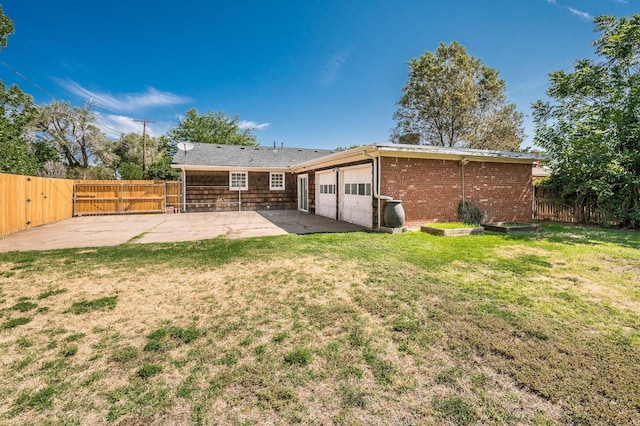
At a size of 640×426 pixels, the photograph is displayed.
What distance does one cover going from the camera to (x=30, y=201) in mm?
9547

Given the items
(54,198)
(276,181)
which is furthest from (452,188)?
(54,198)

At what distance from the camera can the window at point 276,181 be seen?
17547mm

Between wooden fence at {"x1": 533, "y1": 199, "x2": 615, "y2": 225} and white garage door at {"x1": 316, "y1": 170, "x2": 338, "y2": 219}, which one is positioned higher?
white garage door at {"x1": 316, "y1": 170, "x2": 338, "y2": 219}

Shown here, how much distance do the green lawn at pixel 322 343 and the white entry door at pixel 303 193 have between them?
10.7 m

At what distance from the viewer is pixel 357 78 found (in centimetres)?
1725

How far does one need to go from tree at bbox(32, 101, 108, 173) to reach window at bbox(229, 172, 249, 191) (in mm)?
21193

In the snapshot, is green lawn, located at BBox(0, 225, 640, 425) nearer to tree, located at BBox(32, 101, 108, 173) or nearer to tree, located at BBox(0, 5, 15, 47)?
tree, located at BBox(0, 5, 15, 47)

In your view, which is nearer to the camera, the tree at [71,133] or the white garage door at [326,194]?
the white garage door at [326,194]

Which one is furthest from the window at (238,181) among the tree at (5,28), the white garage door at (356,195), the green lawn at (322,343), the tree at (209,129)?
the tree at (209,129)

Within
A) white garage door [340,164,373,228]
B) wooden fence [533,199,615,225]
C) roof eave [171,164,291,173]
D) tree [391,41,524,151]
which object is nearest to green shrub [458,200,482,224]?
white garage door [340,164,373,228]

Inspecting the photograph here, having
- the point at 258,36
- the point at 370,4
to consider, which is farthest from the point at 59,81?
the point at 370,4

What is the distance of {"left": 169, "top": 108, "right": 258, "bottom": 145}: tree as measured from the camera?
3312 cm

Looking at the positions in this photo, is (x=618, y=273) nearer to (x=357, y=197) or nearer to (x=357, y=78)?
(x=357, y=197)

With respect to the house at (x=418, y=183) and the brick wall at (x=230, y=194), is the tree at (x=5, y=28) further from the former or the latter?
the brick wall at (x=230, y=194)
